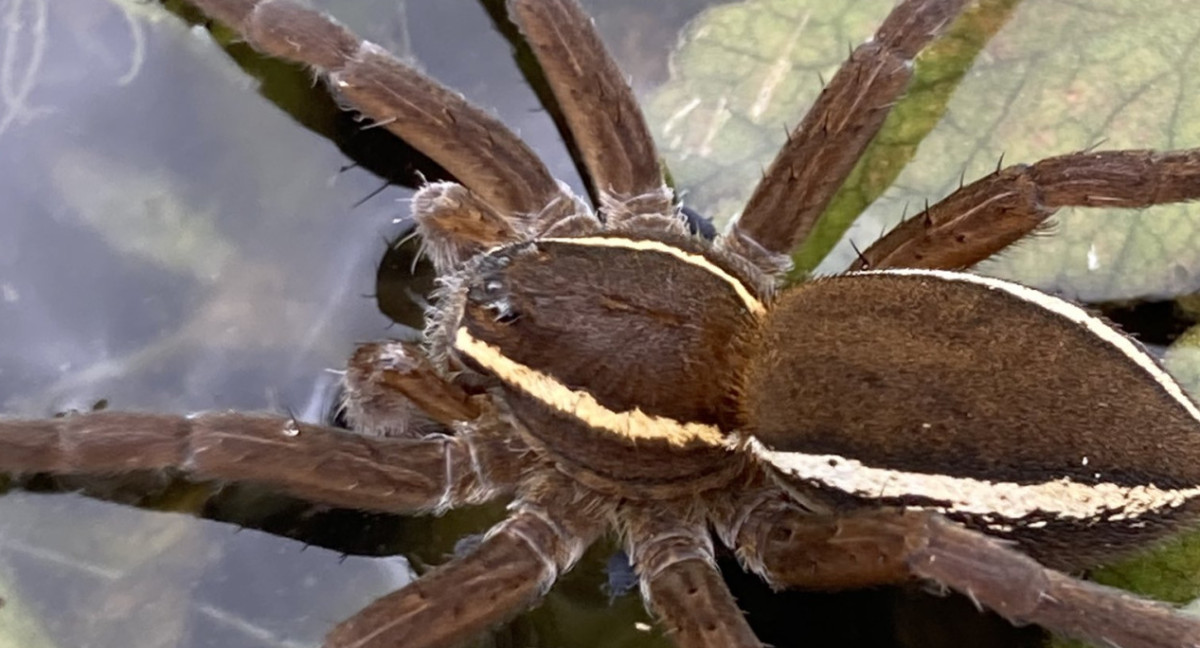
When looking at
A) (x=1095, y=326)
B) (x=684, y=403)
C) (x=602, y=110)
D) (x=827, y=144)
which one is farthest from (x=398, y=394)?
(x=1095, y=326)

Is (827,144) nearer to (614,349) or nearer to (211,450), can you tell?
(614,349)

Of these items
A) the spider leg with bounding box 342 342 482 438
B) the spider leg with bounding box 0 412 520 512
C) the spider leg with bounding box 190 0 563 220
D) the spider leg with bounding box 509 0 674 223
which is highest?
the spider leg with bounding box 509 0 674 223

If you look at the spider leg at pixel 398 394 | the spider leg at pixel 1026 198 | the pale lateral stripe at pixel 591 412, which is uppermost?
the spider leg at pixel 1026 198

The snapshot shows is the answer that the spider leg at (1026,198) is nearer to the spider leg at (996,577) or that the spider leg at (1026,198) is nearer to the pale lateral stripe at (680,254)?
the pale lateral stripe at (680,254)

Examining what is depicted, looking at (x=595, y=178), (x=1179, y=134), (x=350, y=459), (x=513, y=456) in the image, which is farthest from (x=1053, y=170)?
(x=350, y=459)

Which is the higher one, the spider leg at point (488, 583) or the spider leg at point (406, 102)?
the spider leg at point (406, 102)

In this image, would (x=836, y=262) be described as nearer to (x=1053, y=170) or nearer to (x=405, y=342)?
(x=1053, y=170)

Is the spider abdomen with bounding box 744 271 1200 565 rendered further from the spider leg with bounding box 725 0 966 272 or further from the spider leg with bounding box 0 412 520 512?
the spider leg with bounding box 0 412 520 512

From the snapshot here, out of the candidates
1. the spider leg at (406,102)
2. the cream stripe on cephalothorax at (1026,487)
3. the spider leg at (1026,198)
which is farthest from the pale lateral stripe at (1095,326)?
the spider leg at (406,102)

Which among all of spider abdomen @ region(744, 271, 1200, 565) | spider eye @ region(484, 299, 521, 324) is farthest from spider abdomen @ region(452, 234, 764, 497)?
spider abdomen @ region(744, 271, 1200, 565)
